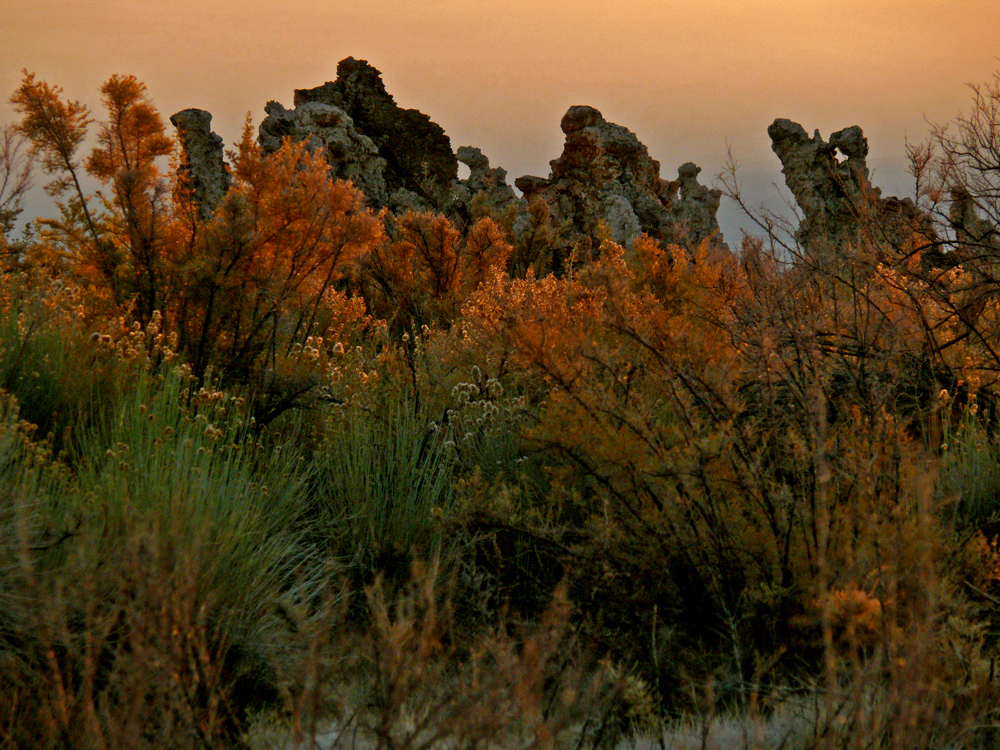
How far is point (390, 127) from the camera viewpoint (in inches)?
899

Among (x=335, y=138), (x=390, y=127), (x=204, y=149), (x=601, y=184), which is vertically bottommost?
(x=204, y=149)

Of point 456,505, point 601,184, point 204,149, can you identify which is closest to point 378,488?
point 456,505

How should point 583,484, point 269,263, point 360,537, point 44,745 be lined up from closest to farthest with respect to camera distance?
1. point 44,745
2. point 583,484
3. point 360,537
4. point 269,263

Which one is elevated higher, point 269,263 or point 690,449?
point 269,263

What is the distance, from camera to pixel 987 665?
234 centimetres

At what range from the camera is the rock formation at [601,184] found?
19.0 m

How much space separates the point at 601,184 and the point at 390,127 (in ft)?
20.2

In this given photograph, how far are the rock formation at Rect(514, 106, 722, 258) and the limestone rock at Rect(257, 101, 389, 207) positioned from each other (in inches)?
163

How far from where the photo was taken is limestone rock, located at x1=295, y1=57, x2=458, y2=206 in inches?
875

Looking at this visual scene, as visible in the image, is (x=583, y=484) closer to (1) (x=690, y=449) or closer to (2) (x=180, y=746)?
(1) (x=690, y=449)

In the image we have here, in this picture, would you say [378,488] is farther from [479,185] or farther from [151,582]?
[479,185]

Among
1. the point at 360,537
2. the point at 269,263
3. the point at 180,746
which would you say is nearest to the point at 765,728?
the point at 180,746

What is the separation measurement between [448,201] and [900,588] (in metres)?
19.4

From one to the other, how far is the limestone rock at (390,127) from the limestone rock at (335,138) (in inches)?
198
